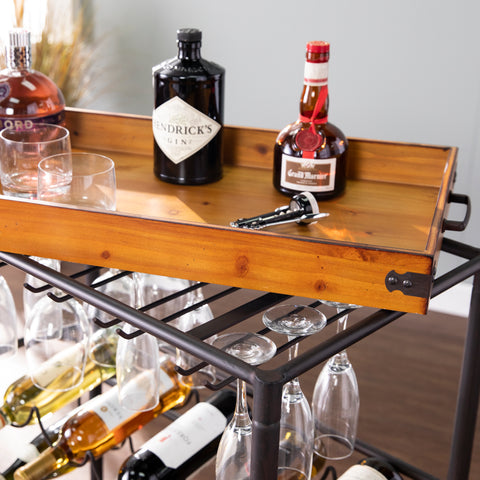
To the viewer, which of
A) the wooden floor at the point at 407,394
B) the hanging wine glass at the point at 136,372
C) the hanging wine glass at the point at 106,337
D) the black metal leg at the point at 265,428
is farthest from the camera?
the wooden floor at the point at 407,394

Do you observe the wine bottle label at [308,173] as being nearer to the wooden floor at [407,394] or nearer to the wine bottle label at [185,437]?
the wine bottle label at [185,437]

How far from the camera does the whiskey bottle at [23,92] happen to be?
1069 mm

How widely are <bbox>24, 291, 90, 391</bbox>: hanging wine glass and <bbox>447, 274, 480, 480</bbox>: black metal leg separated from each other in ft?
2.14

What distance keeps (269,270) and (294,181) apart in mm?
226

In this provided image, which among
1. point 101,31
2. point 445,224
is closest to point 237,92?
point 101,31

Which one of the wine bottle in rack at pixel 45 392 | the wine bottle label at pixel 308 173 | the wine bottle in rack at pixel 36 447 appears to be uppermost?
the wine bottle label at pixel 308 173

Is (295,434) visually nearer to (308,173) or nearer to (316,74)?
(308,173)

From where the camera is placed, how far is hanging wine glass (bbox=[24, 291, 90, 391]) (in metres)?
1.21

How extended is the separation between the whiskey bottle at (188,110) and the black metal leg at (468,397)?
18.0 inches

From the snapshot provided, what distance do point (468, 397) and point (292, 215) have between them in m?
0.43

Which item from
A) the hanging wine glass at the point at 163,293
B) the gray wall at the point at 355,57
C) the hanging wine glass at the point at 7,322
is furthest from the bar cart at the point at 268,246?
the gray wall at the point at 355,57

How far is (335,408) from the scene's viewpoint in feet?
3.65

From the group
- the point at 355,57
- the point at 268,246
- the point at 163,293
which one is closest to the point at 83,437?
the point at 163,293

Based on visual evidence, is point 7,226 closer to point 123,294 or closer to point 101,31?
point 123,294
